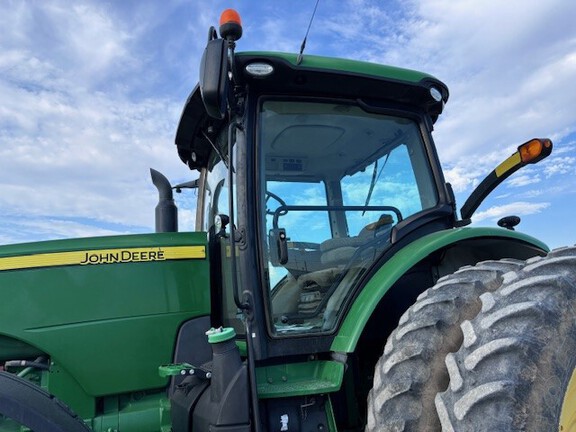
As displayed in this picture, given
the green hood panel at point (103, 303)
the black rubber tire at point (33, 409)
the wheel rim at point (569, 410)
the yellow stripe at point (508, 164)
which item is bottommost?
the wheel rim at point (569, 410)

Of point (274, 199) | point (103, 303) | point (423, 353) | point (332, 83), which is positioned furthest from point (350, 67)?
point (103, 303)

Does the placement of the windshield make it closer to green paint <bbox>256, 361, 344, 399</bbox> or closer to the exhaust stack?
green paint <bbox>256, 361, 344, 399</bbox>

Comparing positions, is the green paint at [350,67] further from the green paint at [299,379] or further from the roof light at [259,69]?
the green paint at [299,379]

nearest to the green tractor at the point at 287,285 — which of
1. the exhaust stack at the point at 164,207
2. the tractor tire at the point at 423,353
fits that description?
the tractor tire at the point at 423,353

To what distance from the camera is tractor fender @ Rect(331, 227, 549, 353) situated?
2.39m

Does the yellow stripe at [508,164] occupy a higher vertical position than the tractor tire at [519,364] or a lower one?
higher

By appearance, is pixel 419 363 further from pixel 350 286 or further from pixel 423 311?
pixel 350 286

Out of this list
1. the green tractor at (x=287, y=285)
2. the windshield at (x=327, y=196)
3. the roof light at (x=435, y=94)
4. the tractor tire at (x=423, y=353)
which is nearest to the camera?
the tractor tire at (x=423, y=353)

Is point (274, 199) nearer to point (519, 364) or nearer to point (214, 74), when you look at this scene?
point (214, 74)

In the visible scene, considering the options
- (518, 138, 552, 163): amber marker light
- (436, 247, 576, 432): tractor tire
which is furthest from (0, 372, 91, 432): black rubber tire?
(518, 138, 552, 163): amber marker light

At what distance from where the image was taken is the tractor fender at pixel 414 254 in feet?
7.84

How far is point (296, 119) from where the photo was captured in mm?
2707

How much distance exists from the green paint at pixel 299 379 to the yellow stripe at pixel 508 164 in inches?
66.5

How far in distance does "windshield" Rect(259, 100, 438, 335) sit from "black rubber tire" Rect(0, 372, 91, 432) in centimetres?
101
